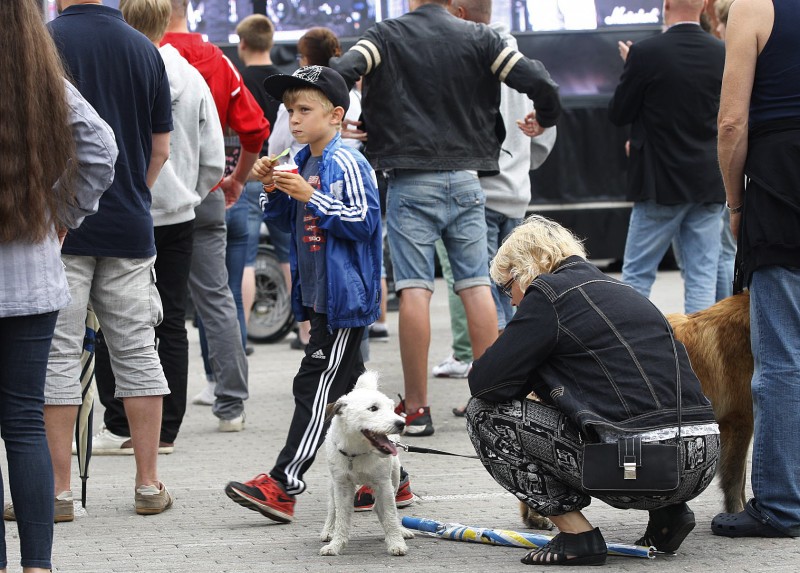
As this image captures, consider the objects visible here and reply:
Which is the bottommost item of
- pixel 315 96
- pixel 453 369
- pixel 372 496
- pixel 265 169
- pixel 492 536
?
pixel 453 369

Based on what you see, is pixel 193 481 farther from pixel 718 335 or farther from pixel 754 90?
pixel 754 90

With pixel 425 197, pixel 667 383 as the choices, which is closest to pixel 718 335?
pixel 667 383

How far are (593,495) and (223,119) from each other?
3.58 m

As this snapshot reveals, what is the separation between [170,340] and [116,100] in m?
1.65

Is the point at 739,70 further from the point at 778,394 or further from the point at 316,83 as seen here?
the point at 316,83

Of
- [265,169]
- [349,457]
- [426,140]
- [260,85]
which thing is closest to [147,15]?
[265,169]

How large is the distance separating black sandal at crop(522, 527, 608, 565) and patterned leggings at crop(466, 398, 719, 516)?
3.8 inches

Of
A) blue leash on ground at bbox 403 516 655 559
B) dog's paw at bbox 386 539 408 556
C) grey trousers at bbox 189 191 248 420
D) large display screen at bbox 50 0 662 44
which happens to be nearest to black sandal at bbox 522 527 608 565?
blue leash on ground at bbox 403 516 655 559

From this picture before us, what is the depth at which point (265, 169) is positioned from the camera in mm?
4992

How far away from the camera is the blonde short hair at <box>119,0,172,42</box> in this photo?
5.94 metres

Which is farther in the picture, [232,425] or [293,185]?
[232,425]

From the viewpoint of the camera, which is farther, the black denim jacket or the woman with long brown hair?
the black denim jacket

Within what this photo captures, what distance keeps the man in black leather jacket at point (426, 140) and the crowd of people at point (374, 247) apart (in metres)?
0.01

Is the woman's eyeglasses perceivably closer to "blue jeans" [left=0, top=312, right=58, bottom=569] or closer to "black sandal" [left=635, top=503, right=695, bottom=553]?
"black sandal" [left=635, top=503, right=695, bottom=553]
